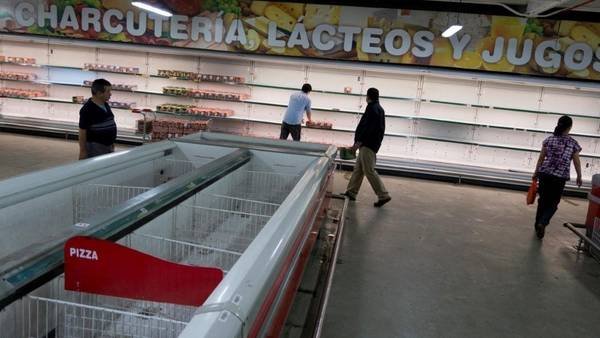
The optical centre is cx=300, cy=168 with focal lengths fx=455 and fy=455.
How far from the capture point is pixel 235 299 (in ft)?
4.25

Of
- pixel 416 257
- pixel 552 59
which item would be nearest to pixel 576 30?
pixel 552 59

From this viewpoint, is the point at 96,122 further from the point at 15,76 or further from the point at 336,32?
the point at 15,76

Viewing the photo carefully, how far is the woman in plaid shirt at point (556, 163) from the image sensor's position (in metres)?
5.35

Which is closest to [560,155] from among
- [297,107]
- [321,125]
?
[297,107]

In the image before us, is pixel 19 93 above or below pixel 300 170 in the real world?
above

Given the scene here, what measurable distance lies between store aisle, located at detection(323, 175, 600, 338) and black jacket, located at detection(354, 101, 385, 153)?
0.96 meters

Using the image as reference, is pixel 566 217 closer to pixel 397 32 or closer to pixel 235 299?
pixel 397 32

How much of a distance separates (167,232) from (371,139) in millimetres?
4380

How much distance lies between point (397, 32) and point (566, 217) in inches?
177

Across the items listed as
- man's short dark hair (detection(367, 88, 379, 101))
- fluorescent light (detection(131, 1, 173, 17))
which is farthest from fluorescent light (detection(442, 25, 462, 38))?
fluorescent light (detection(131, 1, 173, 17))

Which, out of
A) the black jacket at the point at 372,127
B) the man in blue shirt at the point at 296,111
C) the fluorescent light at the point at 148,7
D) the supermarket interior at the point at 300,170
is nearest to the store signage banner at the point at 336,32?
the supermarket interior at the point at 300,170

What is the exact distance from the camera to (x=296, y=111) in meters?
8.32

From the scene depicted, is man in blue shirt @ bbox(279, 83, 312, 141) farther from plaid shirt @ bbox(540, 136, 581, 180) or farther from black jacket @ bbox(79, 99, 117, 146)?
black jacket @ bbox(79, 99, 117, 146)

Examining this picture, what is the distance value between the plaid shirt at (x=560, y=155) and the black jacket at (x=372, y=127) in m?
2.14
